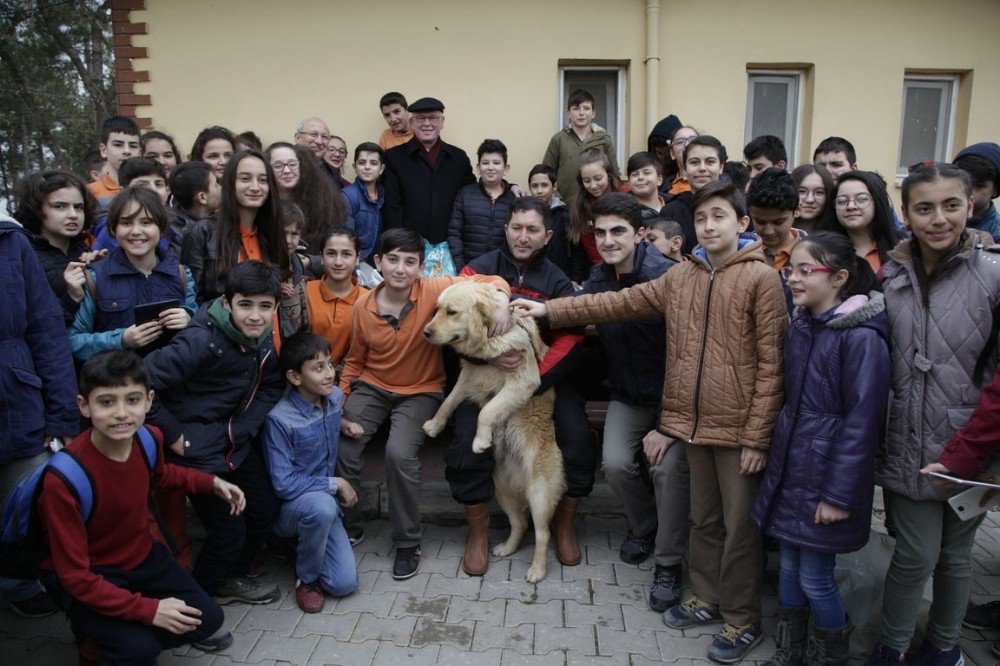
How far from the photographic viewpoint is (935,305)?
9.09 feet

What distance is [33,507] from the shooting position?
276 cm

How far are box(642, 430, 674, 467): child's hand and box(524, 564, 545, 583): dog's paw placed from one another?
93 centimetres

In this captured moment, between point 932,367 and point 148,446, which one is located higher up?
point 932,367

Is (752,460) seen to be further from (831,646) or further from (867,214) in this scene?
(867,214)

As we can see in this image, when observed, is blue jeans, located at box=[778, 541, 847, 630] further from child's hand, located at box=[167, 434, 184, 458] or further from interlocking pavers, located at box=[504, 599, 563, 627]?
child's hand, located at box=[167, 434, 184, 458]

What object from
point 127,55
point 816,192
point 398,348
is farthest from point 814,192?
point 127,55

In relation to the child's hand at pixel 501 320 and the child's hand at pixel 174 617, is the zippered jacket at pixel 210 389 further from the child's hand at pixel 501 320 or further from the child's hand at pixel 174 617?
the child's hand at pixel 501 320

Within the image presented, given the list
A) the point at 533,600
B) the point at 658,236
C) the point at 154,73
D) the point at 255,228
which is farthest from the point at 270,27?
the point at 533,600

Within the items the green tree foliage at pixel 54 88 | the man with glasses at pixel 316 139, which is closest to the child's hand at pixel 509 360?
the man with glasses at pixel 316 139

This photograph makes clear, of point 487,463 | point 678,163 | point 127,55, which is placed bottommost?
point 487,463

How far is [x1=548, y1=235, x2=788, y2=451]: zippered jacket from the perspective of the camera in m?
3.06

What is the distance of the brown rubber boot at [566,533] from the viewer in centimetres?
404

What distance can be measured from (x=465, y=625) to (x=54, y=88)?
700 inches

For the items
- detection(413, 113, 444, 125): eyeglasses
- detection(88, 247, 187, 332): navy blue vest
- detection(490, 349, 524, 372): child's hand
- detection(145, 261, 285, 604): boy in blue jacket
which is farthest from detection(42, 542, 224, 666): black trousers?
detection(413, 113, 444, 125): eyeglasses
